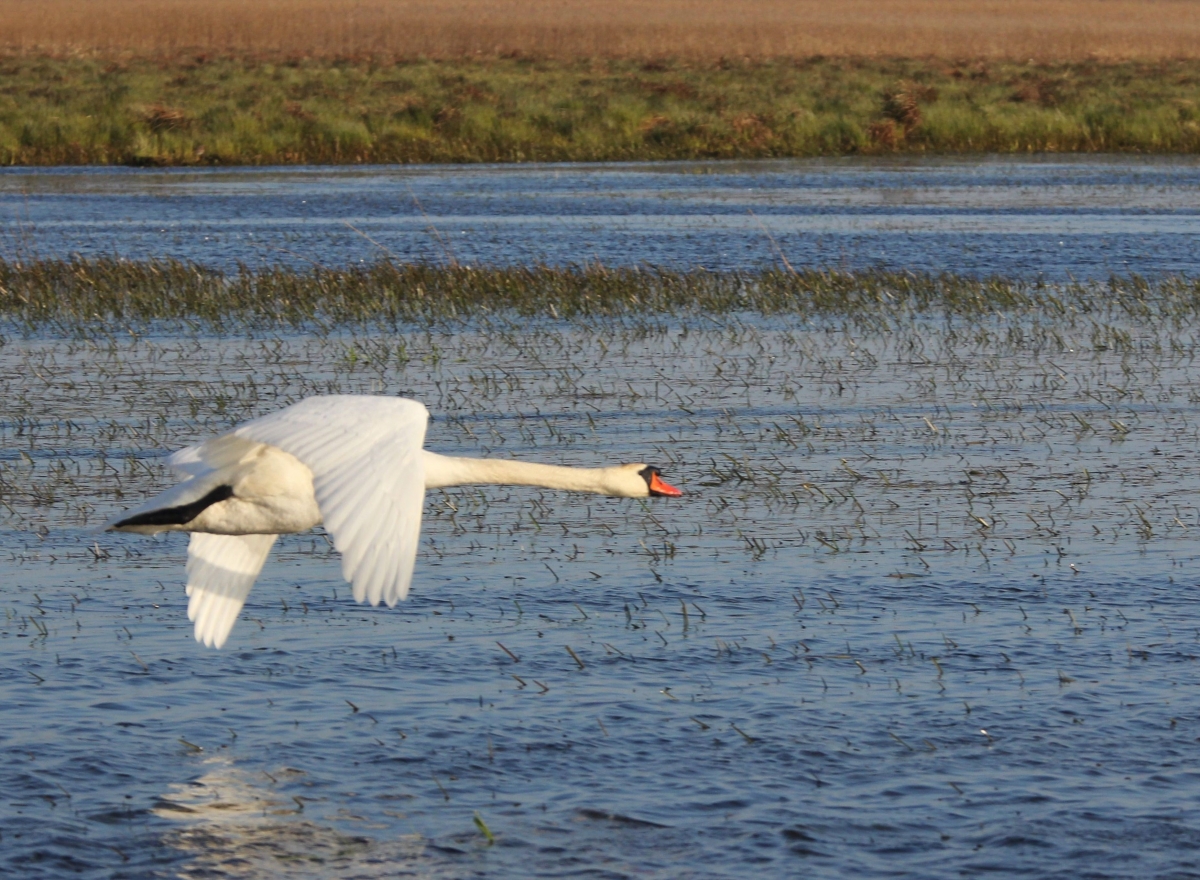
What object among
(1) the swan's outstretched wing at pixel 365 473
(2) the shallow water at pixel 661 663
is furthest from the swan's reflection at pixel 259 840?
(1) the swan's outstretched wing at pixel 365 473

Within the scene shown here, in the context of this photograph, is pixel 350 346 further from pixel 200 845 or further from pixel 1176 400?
pixel 200 845

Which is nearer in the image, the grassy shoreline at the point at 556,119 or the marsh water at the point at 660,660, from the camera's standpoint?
the marsh water at the point at 660,660

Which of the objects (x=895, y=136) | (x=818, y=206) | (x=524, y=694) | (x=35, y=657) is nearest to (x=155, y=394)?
(x=35, y=657)

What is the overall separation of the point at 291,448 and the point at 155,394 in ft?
24.7

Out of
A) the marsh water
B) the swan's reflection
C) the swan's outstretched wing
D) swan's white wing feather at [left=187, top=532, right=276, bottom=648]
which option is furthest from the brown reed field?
the swan's reflection

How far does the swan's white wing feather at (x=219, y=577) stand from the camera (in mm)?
7633

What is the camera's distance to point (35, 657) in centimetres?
791

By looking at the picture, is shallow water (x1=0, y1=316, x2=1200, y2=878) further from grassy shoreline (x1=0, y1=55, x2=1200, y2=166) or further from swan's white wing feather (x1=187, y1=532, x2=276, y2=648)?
grassy shoreline (x1=0, y1=55, x2=1200, y2=166)

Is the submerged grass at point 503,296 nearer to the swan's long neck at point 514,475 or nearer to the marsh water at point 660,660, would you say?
the marsh water at point 660,660

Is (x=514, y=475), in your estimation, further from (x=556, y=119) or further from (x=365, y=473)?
(x=556, y=119)

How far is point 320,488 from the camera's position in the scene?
600cm

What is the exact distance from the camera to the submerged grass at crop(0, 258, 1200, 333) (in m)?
17.3

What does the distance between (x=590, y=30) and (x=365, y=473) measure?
69725 mm

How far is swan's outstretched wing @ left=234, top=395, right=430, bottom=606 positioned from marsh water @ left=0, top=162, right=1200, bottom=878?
1.18 m
